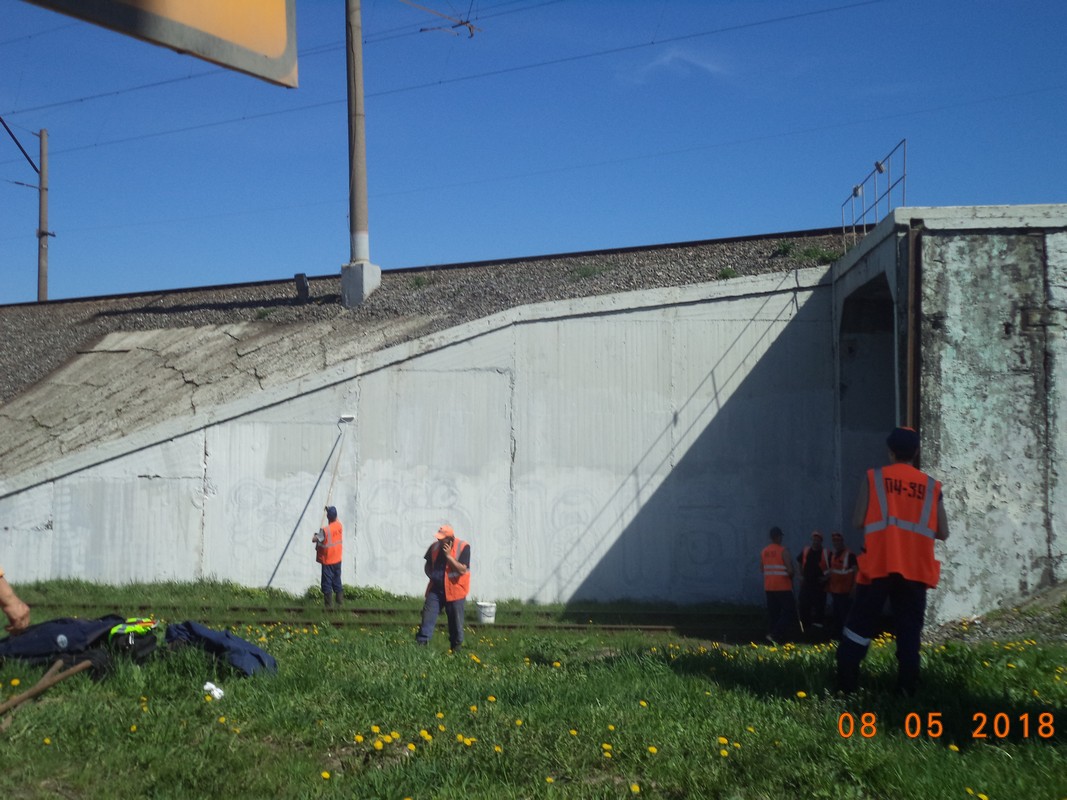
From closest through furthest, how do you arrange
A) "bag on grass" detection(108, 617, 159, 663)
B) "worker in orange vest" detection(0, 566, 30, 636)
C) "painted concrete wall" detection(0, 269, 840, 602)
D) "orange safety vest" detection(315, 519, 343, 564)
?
"worker in orange vest" detection(0, 566, 30, 636)
"bag on grass" detection(108, 617, 159, 663)
"orange safety vest" detection(315, 519, 343, 564)
"painted concrete wall" detection(0, 269, 840, 602)

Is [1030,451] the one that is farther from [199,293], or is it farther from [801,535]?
[199,293]

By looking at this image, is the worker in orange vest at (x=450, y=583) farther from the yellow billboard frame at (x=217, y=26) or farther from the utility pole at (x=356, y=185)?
the utility pole at (x=356, y=185)

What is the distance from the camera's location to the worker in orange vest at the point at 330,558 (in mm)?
16453

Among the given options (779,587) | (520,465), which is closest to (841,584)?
(779,587)

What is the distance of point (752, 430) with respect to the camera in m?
17.7

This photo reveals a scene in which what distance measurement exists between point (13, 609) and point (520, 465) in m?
Answer: 12.3

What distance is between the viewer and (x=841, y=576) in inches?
572

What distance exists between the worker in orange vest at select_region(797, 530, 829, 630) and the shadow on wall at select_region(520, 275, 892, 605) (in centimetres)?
208

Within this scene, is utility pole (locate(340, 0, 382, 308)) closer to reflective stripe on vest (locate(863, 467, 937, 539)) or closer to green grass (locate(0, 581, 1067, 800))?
green grass (locate(0, 581, 1067, 800))

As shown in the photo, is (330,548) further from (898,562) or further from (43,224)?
(43,224)

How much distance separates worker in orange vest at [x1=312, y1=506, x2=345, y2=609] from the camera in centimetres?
1645
